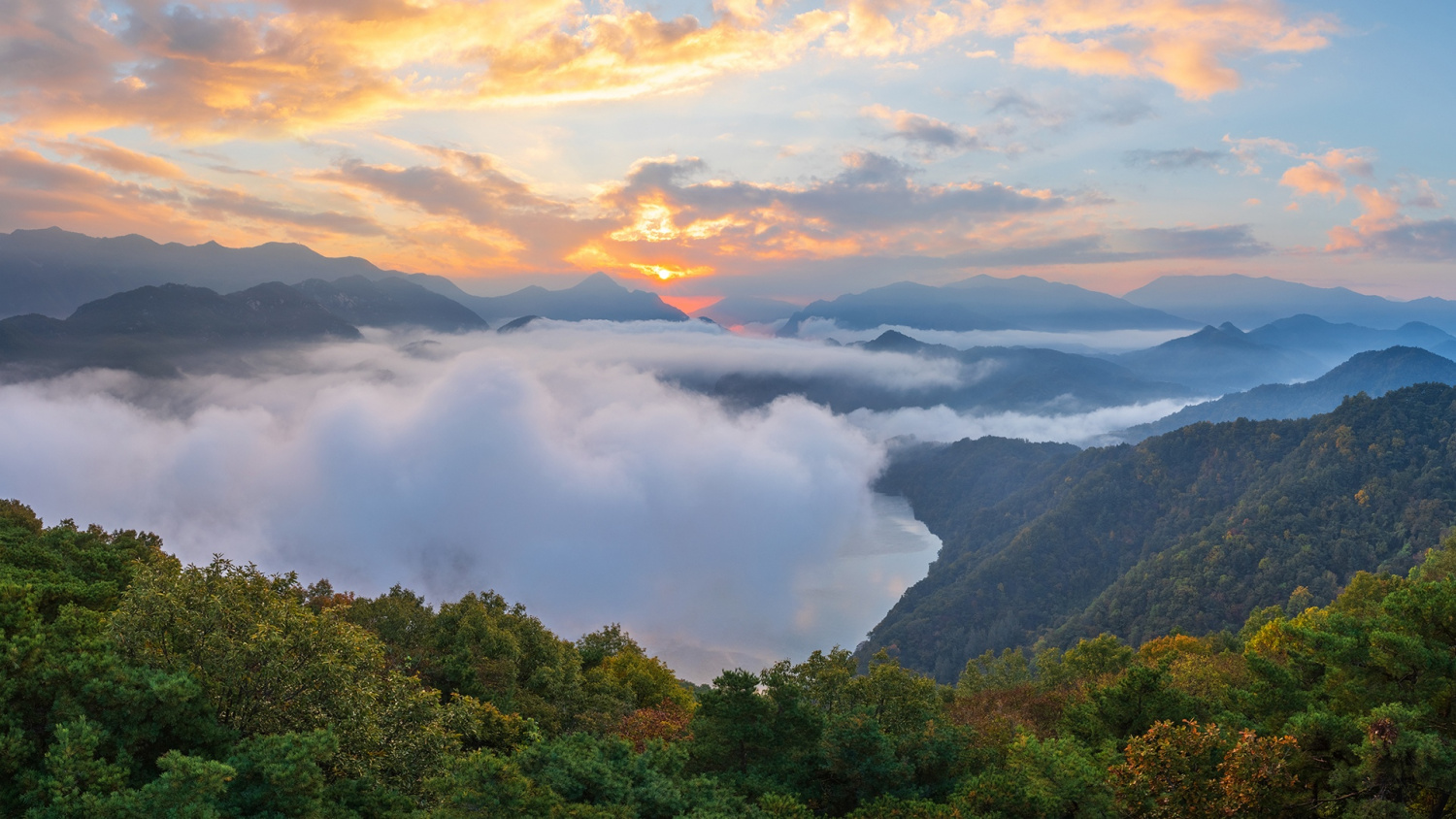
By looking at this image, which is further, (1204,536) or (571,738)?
(1204,536)

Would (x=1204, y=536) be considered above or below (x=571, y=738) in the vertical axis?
below

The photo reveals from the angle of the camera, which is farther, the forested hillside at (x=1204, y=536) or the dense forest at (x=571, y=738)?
the forested hillside at (x=1204, y=536)

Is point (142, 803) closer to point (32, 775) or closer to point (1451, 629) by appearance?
point (32, 775)

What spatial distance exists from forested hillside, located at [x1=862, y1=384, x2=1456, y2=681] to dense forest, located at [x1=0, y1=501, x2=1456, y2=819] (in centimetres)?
9552

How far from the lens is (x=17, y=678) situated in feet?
51.3

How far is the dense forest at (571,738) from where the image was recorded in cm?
1509

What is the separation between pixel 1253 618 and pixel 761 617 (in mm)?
110086

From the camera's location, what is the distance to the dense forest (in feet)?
49.5

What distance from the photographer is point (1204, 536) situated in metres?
132

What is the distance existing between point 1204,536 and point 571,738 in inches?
5663

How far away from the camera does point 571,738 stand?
20266 millimetres

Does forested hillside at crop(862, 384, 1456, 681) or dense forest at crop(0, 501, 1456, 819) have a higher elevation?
dense forest at crop(0, 501, 1456, 819)

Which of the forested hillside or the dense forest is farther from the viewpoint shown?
the forested hillside

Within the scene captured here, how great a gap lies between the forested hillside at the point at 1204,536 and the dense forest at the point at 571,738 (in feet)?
313
